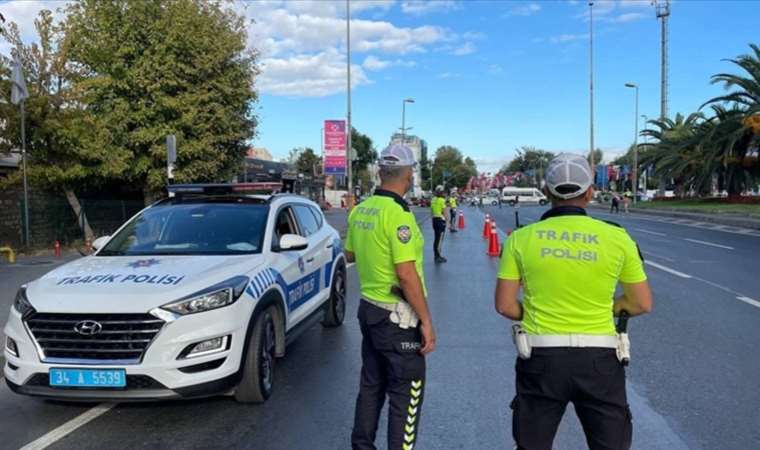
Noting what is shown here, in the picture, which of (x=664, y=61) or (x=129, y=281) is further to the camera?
(x=664, y=61)

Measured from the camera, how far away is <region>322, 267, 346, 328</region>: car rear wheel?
7.63 metres

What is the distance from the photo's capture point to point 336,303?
7.79 meters

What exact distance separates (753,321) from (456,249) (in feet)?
34.6

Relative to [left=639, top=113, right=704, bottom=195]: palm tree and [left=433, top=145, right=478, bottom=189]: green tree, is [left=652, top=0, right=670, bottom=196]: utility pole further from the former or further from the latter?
[left=433, top=145, right=478, bottom=189]: green tree

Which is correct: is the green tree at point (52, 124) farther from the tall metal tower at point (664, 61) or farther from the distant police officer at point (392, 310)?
the tall metal tower at point (664, 61)

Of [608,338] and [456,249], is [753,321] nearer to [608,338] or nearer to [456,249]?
[608,338]

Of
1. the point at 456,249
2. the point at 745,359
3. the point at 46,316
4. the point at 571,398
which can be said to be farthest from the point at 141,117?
the point at 571,398

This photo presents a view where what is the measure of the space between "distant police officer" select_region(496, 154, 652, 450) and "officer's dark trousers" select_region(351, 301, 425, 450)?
68cm

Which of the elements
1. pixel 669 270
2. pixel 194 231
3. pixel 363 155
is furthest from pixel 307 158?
pixel 194 231

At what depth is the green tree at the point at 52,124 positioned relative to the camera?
53.4ft

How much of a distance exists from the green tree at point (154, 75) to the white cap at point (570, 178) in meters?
17.6

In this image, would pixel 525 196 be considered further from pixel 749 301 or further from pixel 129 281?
pixel 129 281

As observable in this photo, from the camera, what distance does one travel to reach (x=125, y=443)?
4.27m

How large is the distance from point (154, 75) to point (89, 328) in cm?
1650
